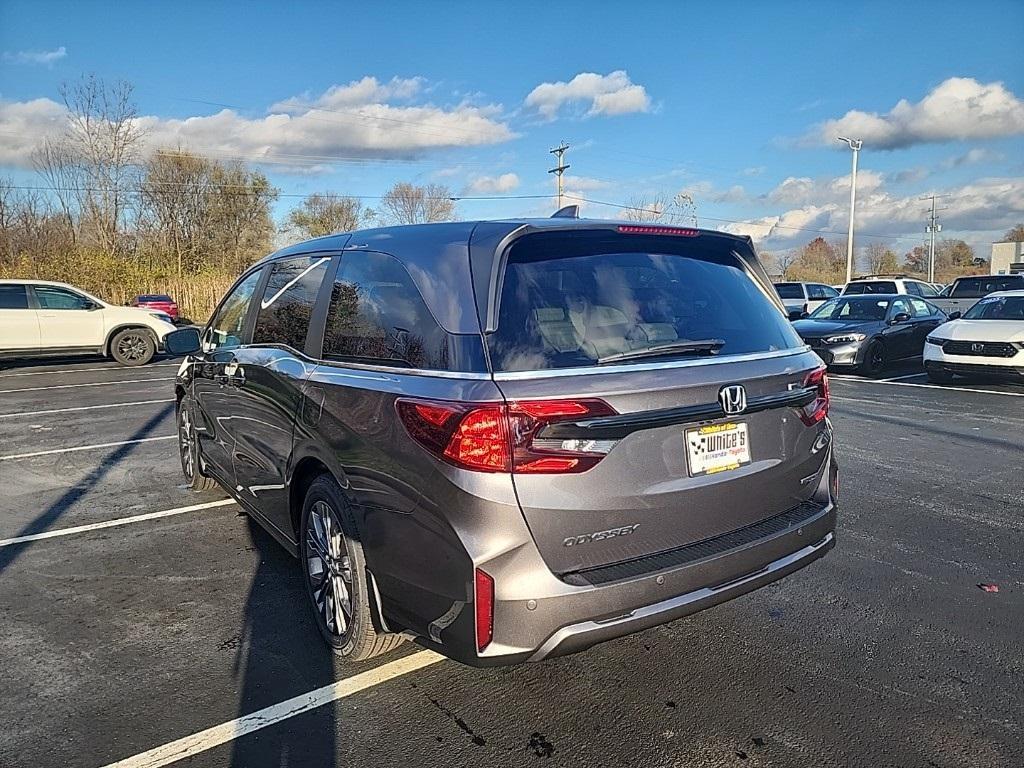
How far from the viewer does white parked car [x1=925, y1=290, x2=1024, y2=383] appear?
10.4 m

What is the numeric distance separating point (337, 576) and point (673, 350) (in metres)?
1.70

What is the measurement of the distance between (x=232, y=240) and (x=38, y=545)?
4330cm

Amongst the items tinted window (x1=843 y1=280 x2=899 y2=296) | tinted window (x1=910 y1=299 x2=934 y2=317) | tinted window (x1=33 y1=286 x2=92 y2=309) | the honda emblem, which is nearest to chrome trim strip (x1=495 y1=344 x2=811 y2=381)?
the honda emblem

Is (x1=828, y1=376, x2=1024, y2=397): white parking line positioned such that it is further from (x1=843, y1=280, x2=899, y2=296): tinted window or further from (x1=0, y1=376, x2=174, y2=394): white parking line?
(x1=0, y1=376, x2=174, y2=394): white parking line

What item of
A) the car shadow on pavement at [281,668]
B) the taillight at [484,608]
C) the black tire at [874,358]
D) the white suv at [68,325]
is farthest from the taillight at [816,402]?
the white suv at [68,325]

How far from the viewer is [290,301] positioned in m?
3.76

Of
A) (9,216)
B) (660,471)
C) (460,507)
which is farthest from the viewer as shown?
(9,216)

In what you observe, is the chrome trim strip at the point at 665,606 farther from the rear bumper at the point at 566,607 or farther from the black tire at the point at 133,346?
the black tire at the point at 133,346

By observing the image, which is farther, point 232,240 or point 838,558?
point 232,240

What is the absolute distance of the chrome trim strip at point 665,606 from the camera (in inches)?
91.5

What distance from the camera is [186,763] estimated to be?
7.99 ft

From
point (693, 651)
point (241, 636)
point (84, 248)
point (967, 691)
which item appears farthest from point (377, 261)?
point (84, 248)

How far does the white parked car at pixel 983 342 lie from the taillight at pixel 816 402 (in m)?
9.27

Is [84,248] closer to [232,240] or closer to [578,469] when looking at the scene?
[232,240]
